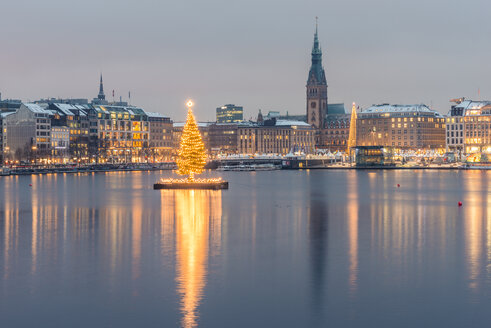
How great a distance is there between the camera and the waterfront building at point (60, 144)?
192250 mm

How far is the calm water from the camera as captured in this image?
24.9 m

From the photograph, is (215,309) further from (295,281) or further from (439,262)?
(439,262)

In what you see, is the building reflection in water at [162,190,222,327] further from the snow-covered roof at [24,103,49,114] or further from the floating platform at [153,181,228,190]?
the snow-covered roof at [24,103,49,114]

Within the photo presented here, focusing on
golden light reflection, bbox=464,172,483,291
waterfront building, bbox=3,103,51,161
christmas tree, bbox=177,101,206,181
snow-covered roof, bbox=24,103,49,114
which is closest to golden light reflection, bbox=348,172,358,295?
golden light reflection, bbox=464,172,483,291

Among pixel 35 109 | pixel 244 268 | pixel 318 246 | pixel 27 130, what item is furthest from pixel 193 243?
pixel 35 109

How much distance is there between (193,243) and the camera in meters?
40.2

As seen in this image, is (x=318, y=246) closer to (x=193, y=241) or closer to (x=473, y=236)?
(x=193, y=241)

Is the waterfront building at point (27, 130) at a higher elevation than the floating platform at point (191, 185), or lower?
higher

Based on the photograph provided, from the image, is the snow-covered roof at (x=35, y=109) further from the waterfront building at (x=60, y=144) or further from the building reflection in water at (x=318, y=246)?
the building reflection in water at (x=318, y=246)

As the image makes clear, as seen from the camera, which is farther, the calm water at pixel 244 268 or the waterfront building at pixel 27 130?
the waterfront building at pixel 27 130

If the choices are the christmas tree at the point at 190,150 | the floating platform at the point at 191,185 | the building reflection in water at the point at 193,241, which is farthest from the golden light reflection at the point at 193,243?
the floating platform at the point at 191,185

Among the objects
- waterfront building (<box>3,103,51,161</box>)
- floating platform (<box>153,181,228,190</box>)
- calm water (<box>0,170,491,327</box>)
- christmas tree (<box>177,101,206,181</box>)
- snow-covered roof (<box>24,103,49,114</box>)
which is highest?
snow-covered roof (<box>24,103,49,114</box>)

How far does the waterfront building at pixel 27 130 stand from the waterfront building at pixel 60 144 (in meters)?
2.59

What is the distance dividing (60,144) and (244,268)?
169554 mm
